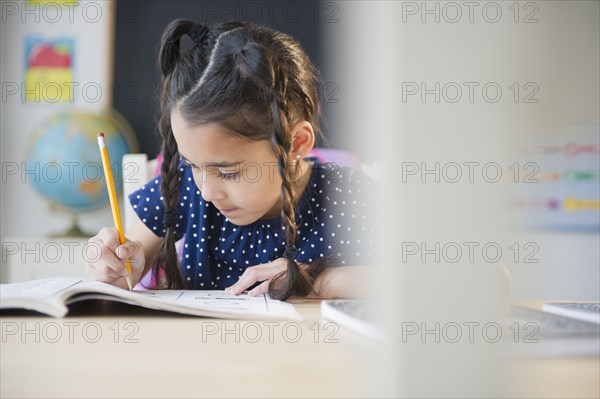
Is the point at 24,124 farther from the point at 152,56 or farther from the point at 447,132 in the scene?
the point at 447,132

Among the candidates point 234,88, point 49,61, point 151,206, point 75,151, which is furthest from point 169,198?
point 49,61

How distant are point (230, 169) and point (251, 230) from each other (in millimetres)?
174

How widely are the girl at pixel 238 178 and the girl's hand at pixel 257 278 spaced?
0.09 meters

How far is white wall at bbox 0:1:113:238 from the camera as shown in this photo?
2238 mm

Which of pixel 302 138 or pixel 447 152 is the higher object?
pixel 302 138

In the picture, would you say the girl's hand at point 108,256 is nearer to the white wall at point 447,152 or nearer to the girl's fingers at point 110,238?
the girl's fingers at point 110,238

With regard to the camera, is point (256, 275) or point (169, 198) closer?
point (256, 275)

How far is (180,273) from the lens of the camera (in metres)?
1.10

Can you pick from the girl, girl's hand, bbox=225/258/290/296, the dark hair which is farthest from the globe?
girl's hand, bbox=225/258/290/296

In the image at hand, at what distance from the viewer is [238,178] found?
1.06 meters

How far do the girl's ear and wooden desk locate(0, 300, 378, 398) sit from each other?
0.81 meters

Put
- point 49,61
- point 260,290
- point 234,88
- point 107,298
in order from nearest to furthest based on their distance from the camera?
point 107,298
point 260,290
point 234,88
point 49,61

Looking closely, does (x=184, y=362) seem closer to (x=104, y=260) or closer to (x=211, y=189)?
(x=104, y=260)

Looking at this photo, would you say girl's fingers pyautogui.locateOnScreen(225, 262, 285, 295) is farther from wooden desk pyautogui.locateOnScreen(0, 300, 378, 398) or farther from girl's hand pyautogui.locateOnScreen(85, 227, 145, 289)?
wooden desk pyautogui.locateOnScreen(0, 300, 378, 398)
